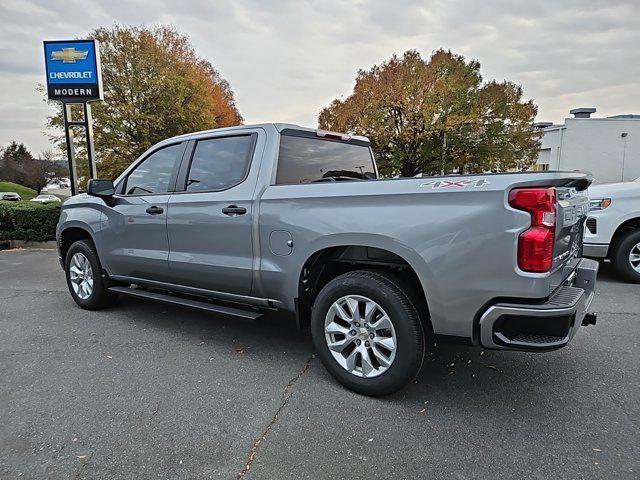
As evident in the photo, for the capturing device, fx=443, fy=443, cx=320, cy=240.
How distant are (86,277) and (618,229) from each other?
7018mm

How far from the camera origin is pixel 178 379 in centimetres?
335

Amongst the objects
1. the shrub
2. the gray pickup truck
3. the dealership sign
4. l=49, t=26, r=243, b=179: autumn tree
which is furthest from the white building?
the gray pickup truck

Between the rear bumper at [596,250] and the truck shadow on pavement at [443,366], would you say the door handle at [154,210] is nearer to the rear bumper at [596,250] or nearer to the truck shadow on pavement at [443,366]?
the truck shadow on pavement at [443,366]

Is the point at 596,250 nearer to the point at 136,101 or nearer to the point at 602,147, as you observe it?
the point at 136,101

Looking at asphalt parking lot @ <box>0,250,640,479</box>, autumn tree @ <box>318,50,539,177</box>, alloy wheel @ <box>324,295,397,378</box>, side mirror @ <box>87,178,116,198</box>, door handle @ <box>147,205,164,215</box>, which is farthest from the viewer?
autumn tree @ <box>318,50,539,177</box>

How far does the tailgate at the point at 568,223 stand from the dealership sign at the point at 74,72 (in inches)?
441

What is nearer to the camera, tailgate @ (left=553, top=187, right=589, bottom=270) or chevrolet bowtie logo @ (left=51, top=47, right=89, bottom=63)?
tailgate @ (left=553, top=187, right=589, bottom=270)

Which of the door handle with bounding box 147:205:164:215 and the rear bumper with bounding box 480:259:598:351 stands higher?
the door handle with bounding box 147:205:164:215

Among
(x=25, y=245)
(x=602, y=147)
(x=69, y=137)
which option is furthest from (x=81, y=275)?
(x=602, y=147)

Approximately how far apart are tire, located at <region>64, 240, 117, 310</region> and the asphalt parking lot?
666 millimetres

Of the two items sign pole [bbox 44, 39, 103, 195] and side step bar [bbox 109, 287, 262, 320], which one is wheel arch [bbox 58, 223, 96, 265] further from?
sign pole [bbox 44, 39, 103, 195]

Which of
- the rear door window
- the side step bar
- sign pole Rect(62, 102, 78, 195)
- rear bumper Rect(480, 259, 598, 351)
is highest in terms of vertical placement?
sign pole Rect(62, 102, 78, 195)

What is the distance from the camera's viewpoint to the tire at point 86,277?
16.3 feet

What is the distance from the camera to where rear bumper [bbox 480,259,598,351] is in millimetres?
2475
